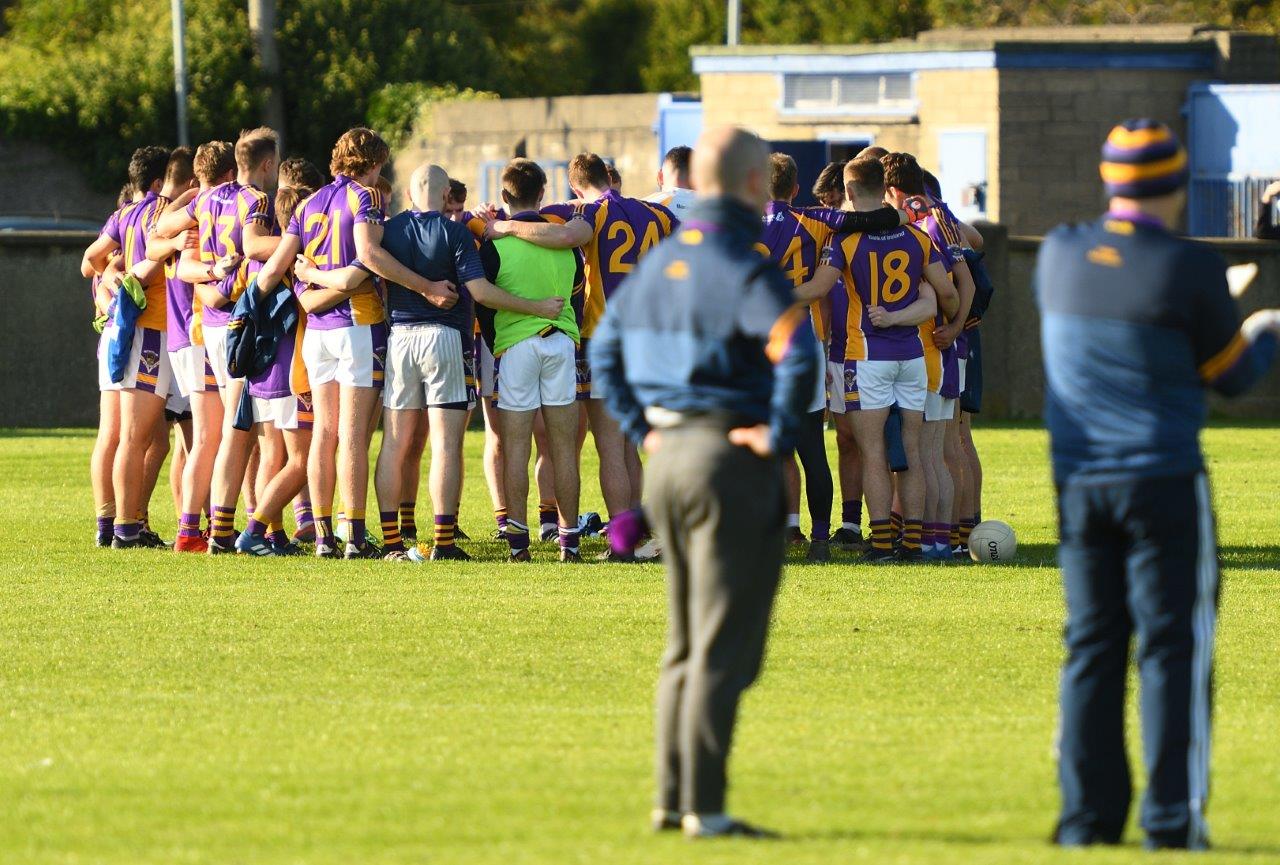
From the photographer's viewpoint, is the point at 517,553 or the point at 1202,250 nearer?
the point at 1202,250

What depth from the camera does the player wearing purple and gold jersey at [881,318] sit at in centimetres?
1212

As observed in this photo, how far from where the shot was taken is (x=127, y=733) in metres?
7.62

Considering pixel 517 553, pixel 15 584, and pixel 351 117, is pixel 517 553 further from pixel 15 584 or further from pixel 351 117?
pixel 351 117

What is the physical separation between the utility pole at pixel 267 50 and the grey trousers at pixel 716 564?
4359cm

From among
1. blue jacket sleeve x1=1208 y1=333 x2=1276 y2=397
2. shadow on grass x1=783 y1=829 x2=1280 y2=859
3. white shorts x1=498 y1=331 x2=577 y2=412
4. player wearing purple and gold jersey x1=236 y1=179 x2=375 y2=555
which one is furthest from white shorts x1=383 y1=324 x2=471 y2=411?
blue jacket sleeve x1=1208 y1=333 x2=1276 y2=397

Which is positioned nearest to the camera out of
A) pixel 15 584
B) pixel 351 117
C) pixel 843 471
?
pixel 15 584

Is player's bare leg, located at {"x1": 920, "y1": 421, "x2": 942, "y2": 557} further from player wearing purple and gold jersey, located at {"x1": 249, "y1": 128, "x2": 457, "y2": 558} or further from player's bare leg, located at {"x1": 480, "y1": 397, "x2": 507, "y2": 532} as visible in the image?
player wearing purple and gold jersey, located at {"x1": 249, "y1": 128, "x2": 457, "y2": 558}

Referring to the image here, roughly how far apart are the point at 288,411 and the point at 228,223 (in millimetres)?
1095

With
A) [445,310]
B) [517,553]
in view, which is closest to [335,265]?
[445,310]

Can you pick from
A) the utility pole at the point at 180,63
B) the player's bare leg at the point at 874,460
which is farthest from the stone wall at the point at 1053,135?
the utility pole at the point at 180,63

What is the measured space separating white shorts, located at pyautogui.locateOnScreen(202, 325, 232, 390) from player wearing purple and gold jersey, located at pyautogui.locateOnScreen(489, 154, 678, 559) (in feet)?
5.43

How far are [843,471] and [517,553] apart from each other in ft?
7.24

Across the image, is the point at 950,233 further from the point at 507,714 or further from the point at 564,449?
the point at 507,714

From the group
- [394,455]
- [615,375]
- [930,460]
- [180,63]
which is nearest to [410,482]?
[394,455]
